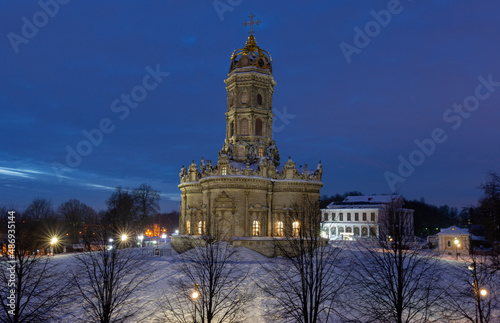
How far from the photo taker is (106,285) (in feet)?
58.6

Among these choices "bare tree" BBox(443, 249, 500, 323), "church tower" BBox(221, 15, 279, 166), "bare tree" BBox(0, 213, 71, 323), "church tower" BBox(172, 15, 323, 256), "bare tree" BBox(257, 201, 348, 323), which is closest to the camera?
"bare tree" BBox(0, 213, 71, 323)

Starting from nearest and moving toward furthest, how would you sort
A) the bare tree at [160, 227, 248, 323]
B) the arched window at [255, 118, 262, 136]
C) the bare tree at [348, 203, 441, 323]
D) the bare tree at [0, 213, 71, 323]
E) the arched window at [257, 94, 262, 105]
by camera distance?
the bare tree at [0, 213, 71, 323] → the bare tree at [348, 203, 441, 323] → the bare tree at [160, 227, 248, 323] → the arched window at [255, 118, 262, 136] → the arched window at [257, 94, 262, 105]

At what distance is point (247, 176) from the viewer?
145 ft

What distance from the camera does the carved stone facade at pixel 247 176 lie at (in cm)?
4409

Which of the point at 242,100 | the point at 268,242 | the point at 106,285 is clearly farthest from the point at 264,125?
the point at 106,285

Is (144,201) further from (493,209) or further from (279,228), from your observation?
(493,209)

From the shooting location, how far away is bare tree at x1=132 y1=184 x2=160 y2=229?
71.9 meters

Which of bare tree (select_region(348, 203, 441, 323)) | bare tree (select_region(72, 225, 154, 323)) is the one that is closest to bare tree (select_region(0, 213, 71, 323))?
bare tree (select_region(72, 225, 154, 323))

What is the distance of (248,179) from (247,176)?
0.40 metres

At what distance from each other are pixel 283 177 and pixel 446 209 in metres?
175

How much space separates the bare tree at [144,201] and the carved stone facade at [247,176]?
68.5ft

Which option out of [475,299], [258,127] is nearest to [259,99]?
[258,127]

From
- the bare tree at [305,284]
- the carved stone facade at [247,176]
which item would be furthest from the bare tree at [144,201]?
the bare tree at [305,284]

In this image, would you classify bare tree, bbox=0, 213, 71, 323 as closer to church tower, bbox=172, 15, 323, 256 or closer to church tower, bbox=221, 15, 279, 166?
church tower, bbox=172, 15, 323, 256
